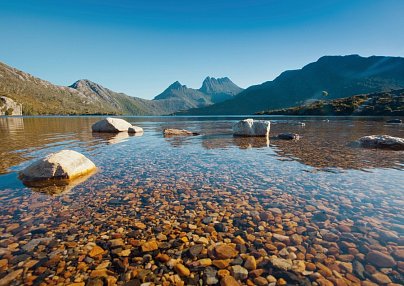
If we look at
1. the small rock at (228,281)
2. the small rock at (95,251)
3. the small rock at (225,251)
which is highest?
the small rock at (95,251)

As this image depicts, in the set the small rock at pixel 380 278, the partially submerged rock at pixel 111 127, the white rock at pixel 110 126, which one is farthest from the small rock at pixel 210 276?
the white rock at pixel 110 126

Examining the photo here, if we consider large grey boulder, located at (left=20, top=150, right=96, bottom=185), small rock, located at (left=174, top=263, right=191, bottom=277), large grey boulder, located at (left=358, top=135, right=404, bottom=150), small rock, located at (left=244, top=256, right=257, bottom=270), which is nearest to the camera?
small rock, located at (left=174, top=263, right=191, bottom=277)

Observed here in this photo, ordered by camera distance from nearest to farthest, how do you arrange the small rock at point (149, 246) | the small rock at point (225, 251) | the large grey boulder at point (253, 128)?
the small rock at point (225, 251), the small rock at point (149, 246), the large grey boulder at point (253, 128)

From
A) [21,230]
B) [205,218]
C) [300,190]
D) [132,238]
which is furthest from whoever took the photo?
[300,190]

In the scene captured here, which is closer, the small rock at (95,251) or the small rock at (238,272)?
the small rock at (238,272)

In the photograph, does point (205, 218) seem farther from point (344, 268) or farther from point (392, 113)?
point (392, 113)

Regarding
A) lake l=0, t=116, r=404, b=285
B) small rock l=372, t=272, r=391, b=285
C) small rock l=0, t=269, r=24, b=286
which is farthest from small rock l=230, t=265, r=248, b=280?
small rock l=0, t=269, r=24, b=286

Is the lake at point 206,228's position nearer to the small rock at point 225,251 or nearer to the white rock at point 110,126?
the small rock at point 225,251

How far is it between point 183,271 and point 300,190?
591 centimetres

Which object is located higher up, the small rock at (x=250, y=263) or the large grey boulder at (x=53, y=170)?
the large grey boulder at (x=53, y=170)

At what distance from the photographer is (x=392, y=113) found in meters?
97.7

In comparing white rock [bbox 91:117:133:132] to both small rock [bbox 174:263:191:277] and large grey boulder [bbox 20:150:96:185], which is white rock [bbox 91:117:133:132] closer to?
large grey boulder [bbox 20:150:96:185]

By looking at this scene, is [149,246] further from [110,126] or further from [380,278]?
[110,126]

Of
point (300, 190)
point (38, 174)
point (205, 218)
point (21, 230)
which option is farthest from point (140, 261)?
→ point (38, 174)
